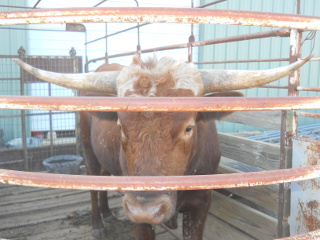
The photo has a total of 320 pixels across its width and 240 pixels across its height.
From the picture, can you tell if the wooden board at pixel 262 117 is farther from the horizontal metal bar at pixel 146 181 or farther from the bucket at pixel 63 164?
the bucket at pixel 63 164

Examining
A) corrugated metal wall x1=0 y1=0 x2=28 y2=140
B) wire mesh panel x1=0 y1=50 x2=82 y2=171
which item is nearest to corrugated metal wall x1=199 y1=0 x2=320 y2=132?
wire mesh panel x1=0 y1=50 x2=82 y2=171

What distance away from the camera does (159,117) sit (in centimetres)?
165

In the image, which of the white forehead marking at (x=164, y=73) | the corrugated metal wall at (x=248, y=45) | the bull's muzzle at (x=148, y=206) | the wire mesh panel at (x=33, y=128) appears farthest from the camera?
the corrugated metal wall at (x=248, y=45)

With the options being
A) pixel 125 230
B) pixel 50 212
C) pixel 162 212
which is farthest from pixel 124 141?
pixel 50 212

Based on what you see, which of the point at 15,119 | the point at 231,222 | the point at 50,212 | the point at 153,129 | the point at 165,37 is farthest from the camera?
the point at 165,37

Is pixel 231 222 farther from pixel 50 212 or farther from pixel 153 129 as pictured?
pixel 50 212

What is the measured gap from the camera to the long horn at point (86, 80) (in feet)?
6.26

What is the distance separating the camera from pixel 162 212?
59.3 inches

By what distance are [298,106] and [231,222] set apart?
2.14 metres

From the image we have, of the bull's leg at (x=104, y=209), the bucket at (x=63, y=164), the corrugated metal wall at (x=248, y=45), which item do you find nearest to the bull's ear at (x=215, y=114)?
the bull's leg at (x=104, y=209)

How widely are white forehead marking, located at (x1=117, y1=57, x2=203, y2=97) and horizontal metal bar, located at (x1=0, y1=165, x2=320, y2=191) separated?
0.89 m

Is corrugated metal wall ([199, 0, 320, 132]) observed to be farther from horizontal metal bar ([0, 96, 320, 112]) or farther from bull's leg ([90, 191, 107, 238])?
horizontal metal bar ([0, 96, 320, 112])

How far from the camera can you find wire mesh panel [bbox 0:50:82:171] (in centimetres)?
566

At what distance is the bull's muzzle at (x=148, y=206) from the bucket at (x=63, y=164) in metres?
3.83
